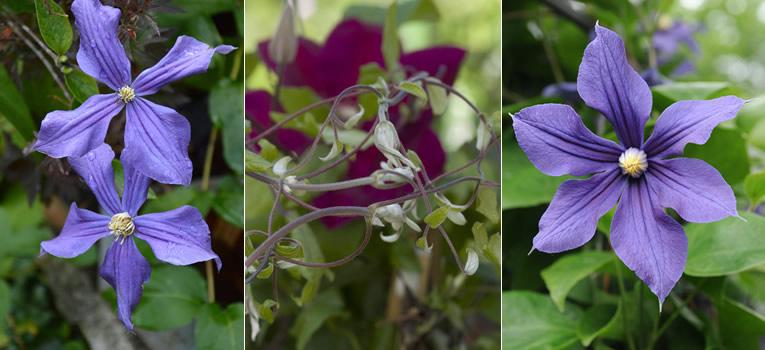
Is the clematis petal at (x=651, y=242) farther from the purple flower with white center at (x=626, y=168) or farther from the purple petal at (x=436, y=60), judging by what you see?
the purple petal at (x=436, y=60)

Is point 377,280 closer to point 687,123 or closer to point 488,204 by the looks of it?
point 488,204

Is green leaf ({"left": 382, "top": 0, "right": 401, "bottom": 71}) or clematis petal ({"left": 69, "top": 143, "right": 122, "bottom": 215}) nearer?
clematis petal ({"left": 69, "top": 143, "right": 122, "bottom": 215})

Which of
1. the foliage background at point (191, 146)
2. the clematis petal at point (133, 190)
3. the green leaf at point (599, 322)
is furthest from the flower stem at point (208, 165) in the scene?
the green leaf at point (599, 322)

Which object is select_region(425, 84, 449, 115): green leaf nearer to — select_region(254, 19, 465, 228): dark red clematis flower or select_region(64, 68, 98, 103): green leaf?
select_region(254, 19, 465, 228): dark red clematis flower

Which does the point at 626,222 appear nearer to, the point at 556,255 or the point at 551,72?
the point at 556,255

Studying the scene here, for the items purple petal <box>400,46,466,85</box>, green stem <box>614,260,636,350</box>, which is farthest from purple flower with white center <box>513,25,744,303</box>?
purple petal <box>400,46,466,85</box>

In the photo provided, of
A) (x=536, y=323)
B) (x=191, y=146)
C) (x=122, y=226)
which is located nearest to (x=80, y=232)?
(x=122, y=226)

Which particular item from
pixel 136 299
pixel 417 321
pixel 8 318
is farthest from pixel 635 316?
pixel 8 318
